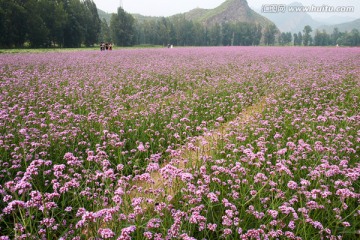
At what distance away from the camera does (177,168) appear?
3615mm

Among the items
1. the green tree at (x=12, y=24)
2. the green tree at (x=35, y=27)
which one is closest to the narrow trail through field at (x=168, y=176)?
the green tree at (x=12, y=24)

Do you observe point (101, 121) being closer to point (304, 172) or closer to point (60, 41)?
point (304, 172)

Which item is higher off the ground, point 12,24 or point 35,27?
point 12,24

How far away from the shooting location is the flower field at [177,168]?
2.99 metres

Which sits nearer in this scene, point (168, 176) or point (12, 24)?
point (168, 176)

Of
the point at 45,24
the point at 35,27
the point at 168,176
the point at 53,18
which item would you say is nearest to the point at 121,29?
the point at 53,18

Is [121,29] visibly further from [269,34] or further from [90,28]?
[269,34]

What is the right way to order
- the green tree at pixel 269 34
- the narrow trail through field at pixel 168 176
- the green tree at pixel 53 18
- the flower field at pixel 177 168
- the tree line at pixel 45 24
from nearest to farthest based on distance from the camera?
the flower field at pixel 177 168
the narrow trail through field at pixel 168 176
the tree line at pixel 45 24
the green tree at pixel 53 18
the green tree at pixel 269 34

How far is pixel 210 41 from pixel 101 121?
14785 centimetres

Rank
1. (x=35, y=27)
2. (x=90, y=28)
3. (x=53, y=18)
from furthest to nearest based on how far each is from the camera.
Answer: (x=90, y=28) → (x=53, y=18) → (x=35, y=27)

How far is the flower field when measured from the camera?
2992 mm

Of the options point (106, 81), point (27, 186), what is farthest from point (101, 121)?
point (106, 81)

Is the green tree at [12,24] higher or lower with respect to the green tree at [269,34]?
lower

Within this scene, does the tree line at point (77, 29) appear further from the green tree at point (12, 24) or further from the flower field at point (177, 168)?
the flower field at point (177, 168)
